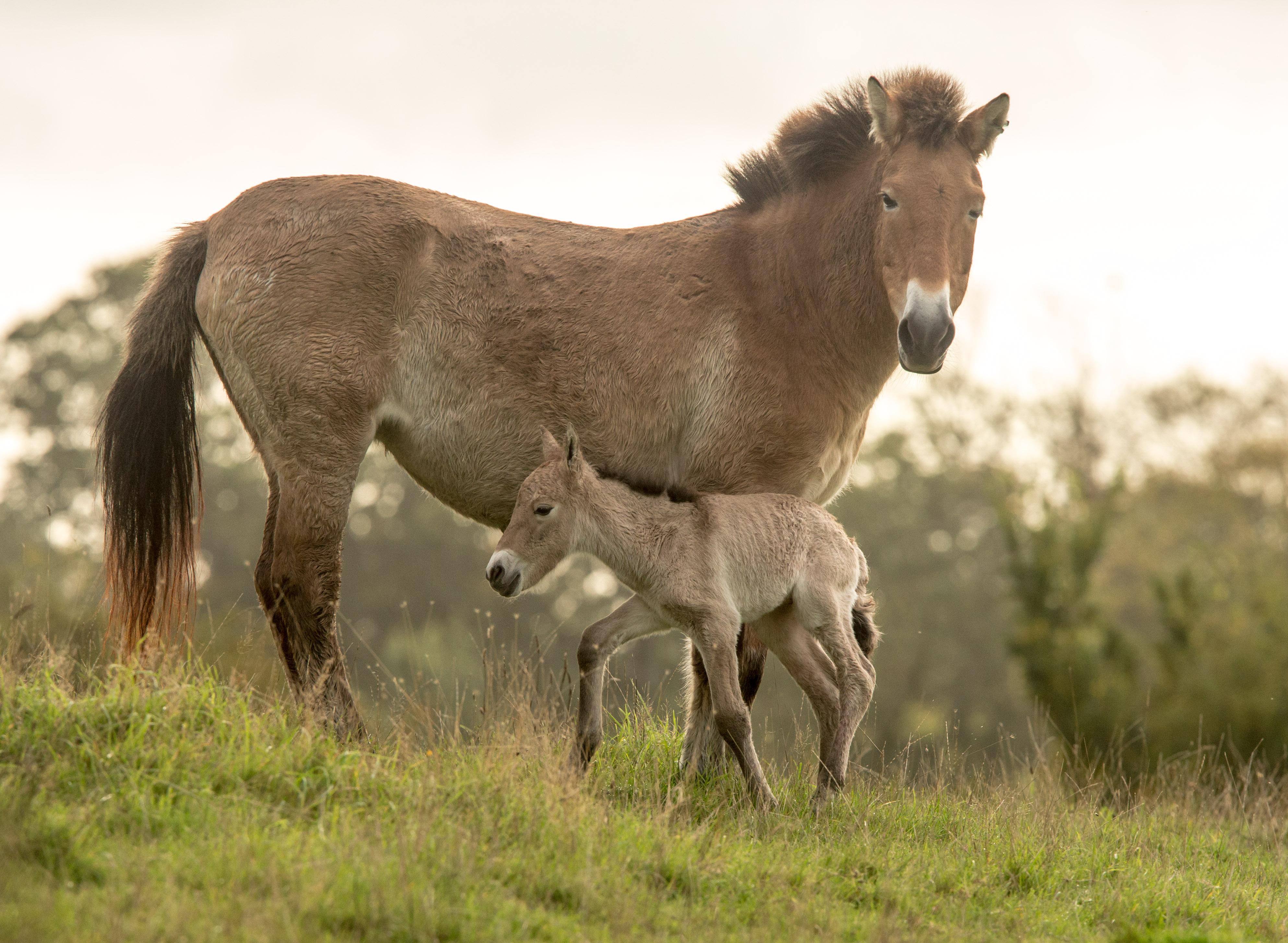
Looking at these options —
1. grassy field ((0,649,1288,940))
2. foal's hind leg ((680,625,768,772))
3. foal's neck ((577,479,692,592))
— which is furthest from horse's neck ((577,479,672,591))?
grassy field ((0,649,1288,940))

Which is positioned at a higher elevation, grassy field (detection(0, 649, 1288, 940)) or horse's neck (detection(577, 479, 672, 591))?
horse's neck (detection(577, 479, 672, 591))

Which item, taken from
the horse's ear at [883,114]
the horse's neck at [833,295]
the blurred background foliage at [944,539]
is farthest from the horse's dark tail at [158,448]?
the blurred background foliage at [944,539]

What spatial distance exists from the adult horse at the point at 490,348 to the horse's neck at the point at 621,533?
1.17 ft

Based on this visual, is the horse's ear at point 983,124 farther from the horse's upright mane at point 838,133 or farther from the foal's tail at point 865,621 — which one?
the foal's tail at point 865,621

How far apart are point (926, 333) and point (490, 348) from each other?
2222 millimetres

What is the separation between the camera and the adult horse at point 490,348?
20.6 feet

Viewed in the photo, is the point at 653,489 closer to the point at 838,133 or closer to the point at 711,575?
the point at 711,575

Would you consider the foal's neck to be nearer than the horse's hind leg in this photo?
Yes

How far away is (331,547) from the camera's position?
632 cm

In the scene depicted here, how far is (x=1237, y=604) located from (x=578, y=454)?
19.0 metres

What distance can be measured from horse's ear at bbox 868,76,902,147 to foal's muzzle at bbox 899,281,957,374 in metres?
1.12

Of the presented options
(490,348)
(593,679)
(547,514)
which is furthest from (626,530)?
(490,348)

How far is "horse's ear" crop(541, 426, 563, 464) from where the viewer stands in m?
6.09

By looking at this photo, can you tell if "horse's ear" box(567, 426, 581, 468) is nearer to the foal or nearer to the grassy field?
the foal
